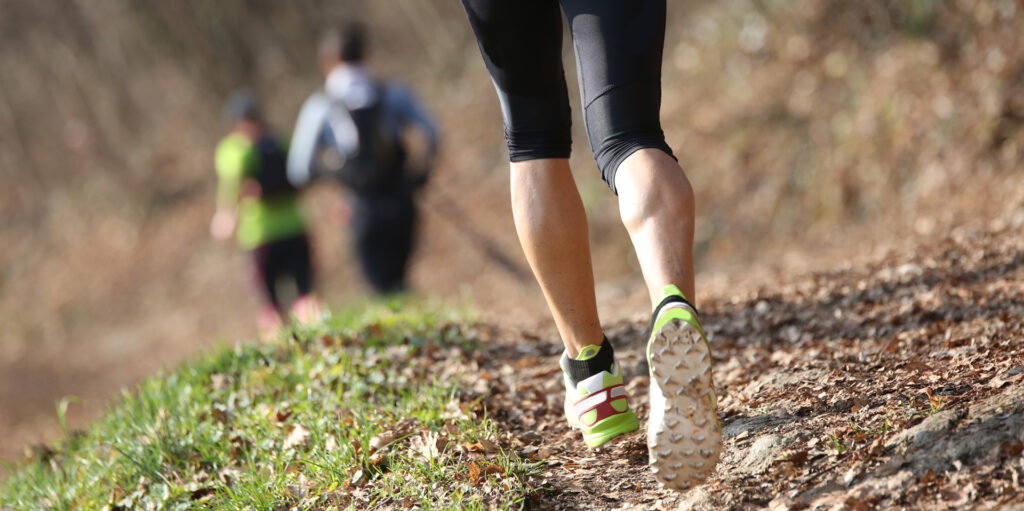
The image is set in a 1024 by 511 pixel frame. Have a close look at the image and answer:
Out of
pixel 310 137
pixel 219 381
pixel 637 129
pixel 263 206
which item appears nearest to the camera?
pixel 637 129

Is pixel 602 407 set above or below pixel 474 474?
above

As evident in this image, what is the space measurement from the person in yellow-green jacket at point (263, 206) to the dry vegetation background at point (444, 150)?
82.1 inches

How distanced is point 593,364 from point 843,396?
735 millimetres

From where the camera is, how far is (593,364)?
2.30 meters

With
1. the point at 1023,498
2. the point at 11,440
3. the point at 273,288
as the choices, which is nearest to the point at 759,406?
the point at 1023,498

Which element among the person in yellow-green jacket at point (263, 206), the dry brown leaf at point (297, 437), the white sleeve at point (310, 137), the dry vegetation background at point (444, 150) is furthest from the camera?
the person in yellow-green jacket at point (263, 206)

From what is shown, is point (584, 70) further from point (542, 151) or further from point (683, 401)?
point (683, 401)

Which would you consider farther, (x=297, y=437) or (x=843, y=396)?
Result: (x=297, y=437)

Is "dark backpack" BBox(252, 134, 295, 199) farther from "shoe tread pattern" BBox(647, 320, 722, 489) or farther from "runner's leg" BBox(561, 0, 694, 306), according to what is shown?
"shoe tread pattern" BBox(647, 320, 722, 489)

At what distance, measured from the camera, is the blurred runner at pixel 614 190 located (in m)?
1.76

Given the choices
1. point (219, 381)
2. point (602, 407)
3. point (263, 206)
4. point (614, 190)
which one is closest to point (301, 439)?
point (219, 381)

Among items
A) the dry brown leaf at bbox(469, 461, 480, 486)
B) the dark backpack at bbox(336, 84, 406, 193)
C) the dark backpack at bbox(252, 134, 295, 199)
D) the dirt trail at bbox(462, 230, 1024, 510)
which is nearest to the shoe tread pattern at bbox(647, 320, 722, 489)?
the dirt trail at bbox(462, 230, 1024, 510)

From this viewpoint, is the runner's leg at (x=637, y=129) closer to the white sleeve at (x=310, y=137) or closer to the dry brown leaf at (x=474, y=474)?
the dry brown leaf at (x=474, y=474)

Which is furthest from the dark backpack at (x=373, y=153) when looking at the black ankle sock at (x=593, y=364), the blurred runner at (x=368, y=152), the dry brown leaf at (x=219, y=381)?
the black ankle sock at (x=593, y=364)
